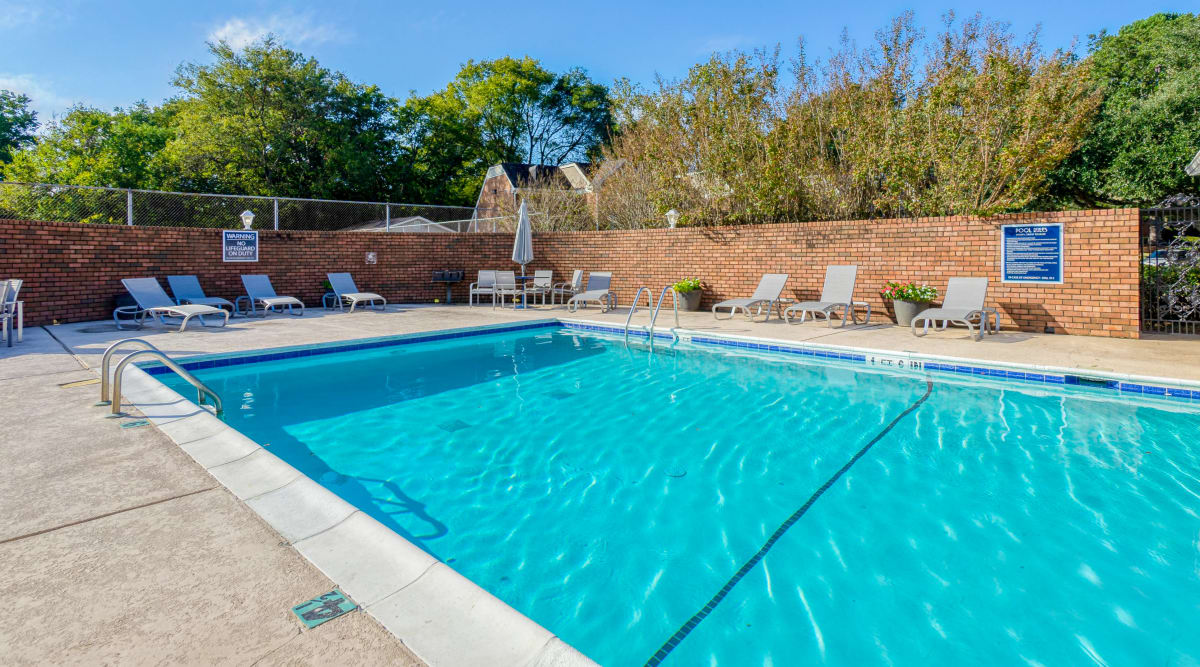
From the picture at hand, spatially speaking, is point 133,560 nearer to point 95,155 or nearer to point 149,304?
point 149,304

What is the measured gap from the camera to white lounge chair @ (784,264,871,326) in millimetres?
9000

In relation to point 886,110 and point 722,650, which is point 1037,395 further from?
point 886,110

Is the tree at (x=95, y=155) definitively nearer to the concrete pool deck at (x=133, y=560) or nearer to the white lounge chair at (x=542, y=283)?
the white lounge chair at (x=542, y=283)

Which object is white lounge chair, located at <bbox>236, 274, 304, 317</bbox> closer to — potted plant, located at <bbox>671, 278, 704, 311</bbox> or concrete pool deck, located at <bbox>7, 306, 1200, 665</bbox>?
concrete pool deck, located at <bbox>7, 306, 1200, 665</bbox>

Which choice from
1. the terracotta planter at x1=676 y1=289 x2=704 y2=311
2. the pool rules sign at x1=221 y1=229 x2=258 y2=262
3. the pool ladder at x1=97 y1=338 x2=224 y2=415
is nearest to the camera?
the pool ladder at x1=97 y1=338 x2=224 y2=415

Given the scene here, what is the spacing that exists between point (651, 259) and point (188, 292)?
855 centimetres

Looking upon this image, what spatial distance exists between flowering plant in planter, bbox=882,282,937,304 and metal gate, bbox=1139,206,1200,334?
93.7 inches

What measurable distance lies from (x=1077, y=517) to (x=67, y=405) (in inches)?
244

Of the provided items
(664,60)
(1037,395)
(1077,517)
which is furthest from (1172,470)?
(664,60)

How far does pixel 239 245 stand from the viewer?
447 inches

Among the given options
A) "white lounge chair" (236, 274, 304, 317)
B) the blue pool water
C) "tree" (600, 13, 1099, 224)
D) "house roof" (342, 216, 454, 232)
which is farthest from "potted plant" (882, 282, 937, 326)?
"house roof" (342, 216, 454, 232)

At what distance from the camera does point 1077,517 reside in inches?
119

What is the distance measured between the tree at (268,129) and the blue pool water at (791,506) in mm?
25941

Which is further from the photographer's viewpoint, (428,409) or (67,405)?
(428,409)
